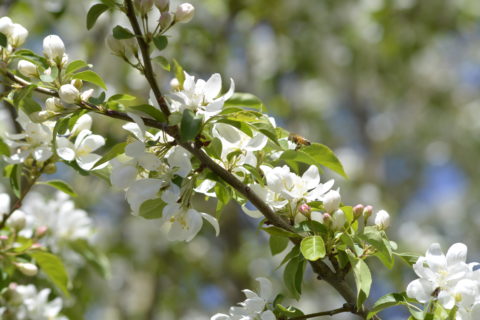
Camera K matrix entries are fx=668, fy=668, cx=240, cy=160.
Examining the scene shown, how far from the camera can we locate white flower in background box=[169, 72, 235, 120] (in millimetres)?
1397

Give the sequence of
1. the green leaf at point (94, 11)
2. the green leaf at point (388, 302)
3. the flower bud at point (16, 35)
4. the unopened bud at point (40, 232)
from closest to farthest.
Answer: the green leaf at point (388, 302) < the green leaf at point (94, 11) < the flower bud at point (16, 35) < the unopened bud at point (40, 232)

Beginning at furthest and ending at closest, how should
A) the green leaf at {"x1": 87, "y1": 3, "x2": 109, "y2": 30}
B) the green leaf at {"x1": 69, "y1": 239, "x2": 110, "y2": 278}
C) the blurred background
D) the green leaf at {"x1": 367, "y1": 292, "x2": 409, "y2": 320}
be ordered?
the blurred background
the green leaf at {"x1": 69, "y1": 239, "x2": 110, "y2": 278}
the green leaf at {"x1": 87, "y1": 3, "x2": 109, "y2": 30}
the green leaf at {"x1": 367, "y1": 292, "x2": 409, "y2": 320}

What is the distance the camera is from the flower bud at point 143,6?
1.38m

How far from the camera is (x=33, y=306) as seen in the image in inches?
80.1

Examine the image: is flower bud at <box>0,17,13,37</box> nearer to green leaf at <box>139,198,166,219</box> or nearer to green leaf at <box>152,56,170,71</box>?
green leaf at <box>152,56,170,71</box>

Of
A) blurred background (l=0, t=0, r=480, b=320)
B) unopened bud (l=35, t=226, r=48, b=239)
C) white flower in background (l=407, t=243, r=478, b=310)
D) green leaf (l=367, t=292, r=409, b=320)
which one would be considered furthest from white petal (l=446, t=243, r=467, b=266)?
blurred background (l=0, t=0, r=480, b=320)

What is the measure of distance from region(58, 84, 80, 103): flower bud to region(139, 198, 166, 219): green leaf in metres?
0.27

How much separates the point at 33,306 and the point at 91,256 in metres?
0.35

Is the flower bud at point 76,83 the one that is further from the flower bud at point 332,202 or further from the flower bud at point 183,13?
the flower bud at point 332,202

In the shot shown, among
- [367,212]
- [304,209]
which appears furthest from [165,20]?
[367,212]

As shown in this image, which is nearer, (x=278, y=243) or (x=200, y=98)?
(x=200, y=98)

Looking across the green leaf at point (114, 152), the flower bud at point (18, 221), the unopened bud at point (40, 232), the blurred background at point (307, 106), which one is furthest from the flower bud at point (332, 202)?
the blurred background at point (307, 106)

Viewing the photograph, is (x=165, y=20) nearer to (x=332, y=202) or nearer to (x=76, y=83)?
(x=76, y=83)

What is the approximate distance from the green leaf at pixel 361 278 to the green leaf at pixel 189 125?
1.38 feet
